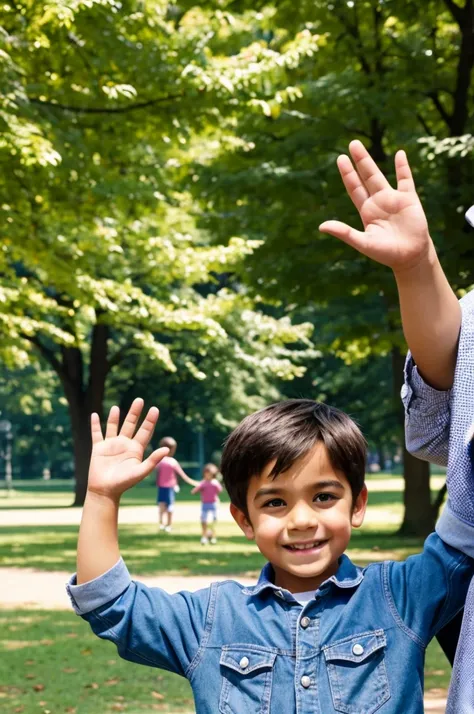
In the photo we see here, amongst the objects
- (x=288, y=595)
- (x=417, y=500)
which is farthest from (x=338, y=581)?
(x=417, y=500)

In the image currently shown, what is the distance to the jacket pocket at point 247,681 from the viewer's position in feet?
8.04

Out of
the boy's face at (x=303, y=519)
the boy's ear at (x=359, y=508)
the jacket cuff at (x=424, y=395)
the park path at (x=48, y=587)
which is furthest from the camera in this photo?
the park path at (x=48, y=587)

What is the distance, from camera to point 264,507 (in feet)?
8.55

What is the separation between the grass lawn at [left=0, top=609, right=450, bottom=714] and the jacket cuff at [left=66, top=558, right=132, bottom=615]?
173 inches

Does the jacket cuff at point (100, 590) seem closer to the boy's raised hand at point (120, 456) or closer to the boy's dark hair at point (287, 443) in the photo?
the boy's raised hand at point (120, 456)

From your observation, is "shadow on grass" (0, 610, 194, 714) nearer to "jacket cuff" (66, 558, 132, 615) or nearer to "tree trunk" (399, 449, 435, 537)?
"jacket cuff" (66, 558, 132, 615)

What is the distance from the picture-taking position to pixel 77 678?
25.8 feet

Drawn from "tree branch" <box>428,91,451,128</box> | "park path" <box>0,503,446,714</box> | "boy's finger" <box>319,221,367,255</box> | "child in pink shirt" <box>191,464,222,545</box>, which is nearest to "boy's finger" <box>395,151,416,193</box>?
"boy's finger" <box>319,221,367,255</box>

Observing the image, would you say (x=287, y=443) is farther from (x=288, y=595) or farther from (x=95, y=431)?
(x=95, y=431)

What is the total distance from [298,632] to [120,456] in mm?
524

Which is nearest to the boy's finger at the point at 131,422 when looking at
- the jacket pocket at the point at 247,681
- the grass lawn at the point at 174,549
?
the jacket pocket at the point at 247,681

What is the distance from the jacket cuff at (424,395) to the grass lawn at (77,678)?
4.76m

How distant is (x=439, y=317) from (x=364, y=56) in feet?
43.2

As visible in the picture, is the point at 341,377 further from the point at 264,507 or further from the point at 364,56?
the point at 264,507
